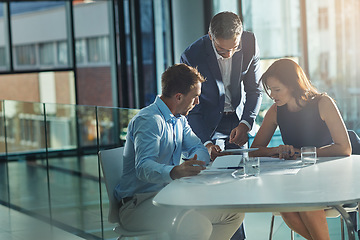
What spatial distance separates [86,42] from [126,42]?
4.35 metres

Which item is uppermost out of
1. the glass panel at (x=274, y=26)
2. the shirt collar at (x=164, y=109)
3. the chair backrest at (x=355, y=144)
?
the glass panel at (x=274, y=26)

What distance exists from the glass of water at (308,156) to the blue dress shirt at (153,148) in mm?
444

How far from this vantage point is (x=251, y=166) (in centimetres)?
240

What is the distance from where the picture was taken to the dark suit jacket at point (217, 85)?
10.6ft

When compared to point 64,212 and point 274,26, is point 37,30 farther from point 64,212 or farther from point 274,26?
point 64,212

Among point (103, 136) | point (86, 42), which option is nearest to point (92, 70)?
point (86, 42)

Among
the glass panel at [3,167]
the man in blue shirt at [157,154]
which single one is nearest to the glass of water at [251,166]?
A: the man in blue shirt at [157,154]

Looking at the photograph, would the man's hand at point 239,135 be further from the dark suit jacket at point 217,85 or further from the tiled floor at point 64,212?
the tiled floor at point 64,212

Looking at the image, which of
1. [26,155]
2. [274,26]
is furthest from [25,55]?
[274,26]

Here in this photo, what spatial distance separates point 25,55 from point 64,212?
5.72 metres

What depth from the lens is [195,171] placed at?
2.34m

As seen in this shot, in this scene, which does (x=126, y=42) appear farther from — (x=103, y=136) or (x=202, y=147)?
(x=202, y=147)

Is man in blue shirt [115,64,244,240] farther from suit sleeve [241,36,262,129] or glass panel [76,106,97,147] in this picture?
glass panel [76,106,97,147]

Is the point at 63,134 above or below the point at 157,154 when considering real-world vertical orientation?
below
